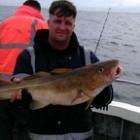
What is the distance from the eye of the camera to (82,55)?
4.39m

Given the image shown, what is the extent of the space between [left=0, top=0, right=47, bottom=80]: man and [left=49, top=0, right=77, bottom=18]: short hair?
0.98m

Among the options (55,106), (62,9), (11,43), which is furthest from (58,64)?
(11,43)

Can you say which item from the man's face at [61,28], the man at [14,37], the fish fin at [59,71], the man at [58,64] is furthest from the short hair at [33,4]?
the fish fin at [59,71]

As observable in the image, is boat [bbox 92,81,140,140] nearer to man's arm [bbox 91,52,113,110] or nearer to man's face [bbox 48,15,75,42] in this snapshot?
man's arm [bbox 91,52,113,110]

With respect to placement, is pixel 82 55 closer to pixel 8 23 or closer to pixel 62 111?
pixel 62 111

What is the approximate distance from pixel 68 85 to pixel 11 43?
1476 mm

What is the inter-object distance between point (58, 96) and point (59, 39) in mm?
552

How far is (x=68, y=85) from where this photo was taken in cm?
398

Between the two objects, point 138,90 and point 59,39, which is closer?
point 59,39

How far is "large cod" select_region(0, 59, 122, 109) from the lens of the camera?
3.96 m

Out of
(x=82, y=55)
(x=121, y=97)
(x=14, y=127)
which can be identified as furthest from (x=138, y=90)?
(x=82, y=55)

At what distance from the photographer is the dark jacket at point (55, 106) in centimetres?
429

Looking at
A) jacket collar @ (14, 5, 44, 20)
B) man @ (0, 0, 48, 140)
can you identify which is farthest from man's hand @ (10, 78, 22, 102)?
jacket collar @ (14, 5, 44, 20)

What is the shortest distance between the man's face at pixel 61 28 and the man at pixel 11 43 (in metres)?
0.96
